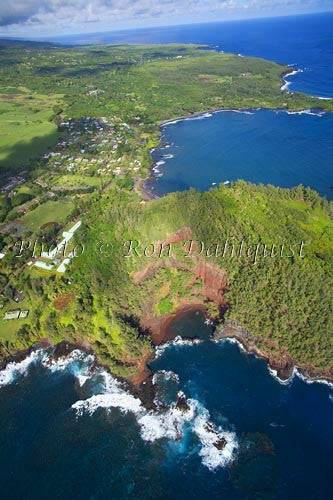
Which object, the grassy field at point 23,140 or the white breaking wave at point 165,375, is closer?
the white breaking wave at point 165,375

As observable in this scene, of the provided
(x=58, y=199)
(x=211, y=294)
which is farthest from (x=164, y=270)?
(x=58, y=199)

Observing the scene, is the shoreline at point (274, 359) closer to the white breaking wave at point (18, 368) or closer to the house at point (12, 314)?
the white breaking wave at point (18, 368)

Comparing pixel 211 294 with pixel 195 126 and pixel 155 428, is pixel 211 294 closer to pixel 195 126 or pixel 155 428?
pixel 155 428

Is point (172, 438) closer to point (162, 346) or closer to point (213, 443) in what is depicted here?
point (213, 443)

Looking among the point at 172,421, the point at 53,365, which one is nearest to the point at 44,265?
the point at 53,365

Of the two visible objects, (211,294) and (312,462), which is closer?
(312,462)

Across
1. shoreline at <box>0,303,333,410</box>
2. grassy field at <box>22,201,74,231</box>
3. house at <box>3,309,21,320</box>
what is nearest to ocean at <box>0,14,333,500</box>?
shoreline at <box>0,303,333,410</box>

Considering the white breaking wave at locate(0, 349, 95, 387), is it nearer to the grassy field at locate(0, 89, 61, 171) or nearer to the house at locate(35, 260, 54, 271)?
the house at locate(35, 260, 54, 271)

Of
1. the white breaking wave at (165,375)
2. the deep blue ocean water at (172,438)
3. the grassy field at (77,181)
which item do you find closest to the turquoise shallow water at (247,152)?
the grassy field at (77,181)
